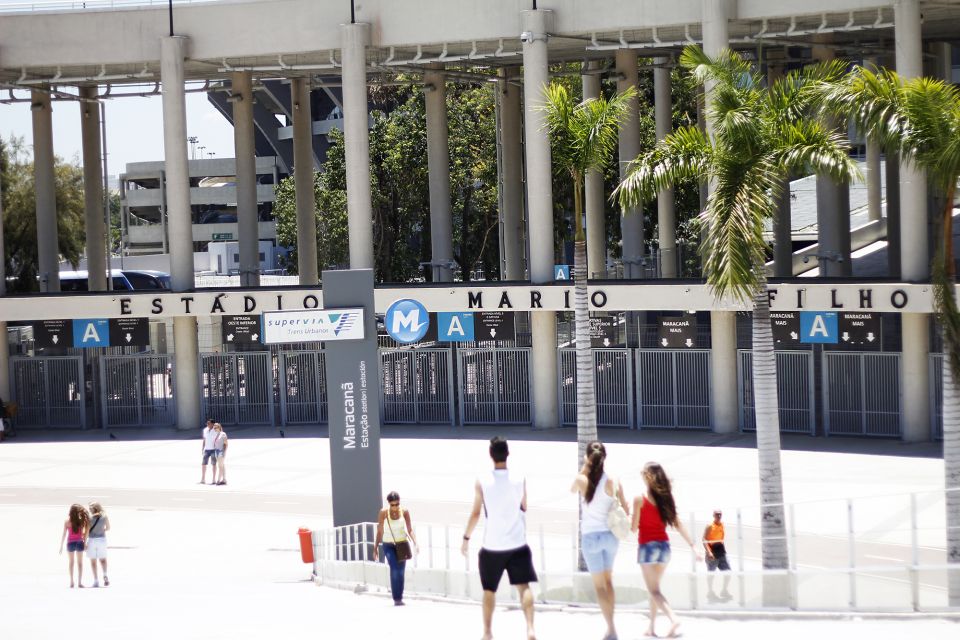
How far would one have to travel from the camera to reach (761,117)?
59.7 ft

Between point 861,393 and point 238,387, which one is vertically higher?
point 238,387

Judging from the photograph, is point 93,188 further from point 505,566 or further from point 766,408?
point 505,566

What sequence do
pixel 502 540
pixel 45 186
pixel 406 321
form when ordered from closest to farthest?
pixel 502 540 < pixel 406 321 < pixel 45 186

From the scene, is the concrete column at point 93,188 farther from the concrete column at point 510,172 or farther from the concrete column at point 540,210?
the concrete column at point 540,210

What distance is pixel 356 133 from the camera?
36.0m

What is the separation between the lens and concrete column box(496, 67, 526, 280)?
1826 inches

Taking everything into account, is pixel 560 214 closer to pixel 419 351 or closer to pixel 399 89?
pixel 399 89

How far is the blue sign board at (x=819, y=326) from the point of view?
1261 inches

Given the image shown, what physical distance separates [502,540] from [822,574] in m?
4.25

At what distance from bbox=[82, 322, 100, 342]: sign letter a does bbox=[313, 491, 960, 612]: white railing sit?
22326 millimetres

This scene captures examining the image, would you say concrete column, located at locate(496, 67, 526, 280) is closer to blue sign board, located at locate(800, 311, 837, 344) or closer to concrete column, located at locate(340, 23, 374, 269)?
concrete column, located at locate(340, 23, 374, 269)

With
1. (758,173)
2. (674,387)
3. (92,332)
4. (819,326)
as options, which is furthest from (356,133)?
(758,173)

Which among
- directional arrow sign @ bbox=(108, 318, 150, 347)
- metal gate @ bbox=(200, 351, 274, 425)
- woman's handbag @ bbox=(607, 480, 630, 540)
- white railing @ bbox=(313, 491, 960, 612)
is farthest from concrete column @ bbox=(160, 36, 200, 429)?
woman's handbag @ bbox=(607, 480, 630, 540)

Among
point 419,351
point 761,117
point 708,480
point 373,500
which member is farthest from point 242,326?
point 761,117
